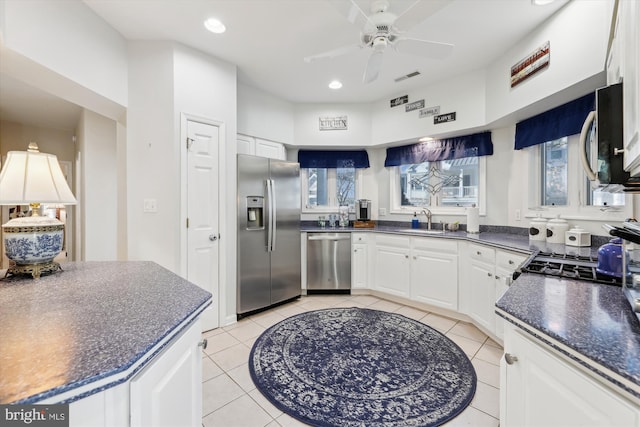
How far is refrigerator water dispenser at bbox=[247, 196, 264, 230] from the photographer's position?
9.80 feet

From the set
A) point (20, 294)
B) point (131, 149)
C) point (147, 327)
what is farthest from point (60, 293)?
point (131, 149)

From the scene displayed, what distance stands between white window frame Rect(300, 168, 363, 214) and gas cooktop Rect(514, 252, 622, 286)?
268 cm

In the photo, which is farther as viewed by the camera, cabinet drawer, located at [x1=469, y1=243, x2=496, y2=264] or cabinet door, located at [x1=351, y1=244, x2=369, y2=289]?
cabinet door, located at [x1=351, y1=244, x2=369, y2=289]

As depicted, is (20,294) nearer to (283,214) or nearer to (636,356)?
(636,356)

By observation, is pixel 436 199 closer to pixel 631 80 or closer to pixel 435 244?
pixel 435 244

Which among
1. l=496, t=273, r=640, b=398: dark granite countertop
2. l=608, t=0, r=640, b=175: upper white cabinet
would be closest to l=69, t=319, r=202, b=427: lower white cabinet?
l=496, t=273, r=640, b=398: dark granite countertop

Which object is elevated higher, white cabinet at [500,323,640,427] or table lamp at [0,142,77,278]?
table lamp at [0,142,77,278]

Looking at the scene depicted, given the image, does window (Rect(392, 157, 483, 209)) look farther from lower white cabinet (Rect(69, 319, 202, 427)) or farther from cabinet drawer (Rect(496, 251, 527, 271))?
lower white cabinet (Rect(69, 319, 202, 427))

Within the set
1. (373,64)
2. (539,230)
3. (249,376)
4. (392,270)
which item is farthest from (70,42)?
(539,230)

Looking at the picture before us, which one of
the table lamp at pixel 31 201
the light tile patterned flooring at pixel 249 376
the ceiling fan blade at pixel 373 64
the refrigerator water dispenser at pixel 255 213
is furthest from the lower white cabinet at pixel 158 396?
the ceiling fan blade at pixel 373 64

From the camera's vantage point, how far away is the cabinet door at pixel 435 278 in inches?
113

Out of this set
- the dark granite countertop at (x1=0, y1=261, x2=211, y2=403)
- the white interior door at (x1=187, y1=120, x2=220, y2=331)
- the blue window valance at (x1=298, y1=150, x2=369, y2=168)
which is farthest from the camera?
the blue window valance at (x1=298, y1=150, x2=369, y2=168)

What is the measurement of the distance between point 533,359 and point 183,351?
1199mm

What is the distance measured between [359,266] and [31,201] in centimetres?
312
